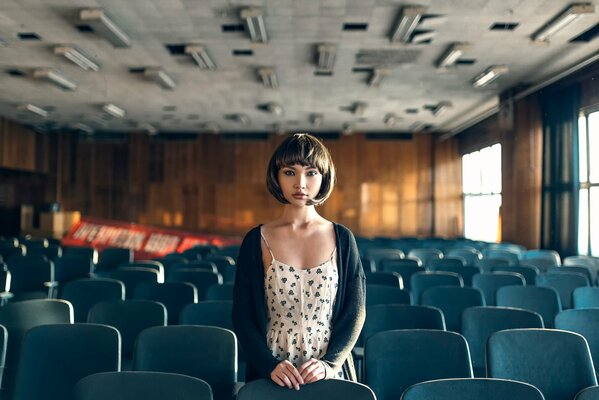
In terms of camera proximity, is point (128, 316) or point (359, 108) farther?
point (359, 108)

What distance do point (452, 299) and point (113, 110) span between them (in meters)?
13.9

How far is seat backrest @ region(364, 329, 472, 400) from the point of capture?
10.1ft

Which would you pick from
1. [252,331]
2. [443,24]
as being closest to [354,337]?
[252,331]

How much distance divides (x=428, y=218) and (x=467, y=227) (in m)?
1.78

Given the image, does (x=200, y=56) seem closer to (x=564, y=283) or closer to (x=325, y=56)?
(x=325, y=56)

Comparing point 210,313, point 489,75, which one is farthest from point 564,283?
point 489,75

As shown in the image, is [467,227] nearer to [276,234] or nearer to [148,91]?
[148,91]

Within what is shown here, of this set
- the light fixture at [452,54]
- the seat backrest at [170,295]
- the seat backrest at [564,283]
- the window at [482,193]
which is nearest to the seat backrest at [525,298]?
the seat backrest at [564,283]

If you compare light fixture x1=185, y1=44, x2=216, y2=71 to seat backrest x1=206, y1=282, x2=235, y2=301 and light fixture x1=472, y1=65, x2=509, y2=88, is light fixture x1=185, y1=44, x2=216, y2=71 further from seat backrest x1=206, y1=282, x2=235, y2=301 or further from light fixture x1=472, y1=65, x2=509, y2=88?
seat backrest x1=206, y1=282, x2=235, y2=301

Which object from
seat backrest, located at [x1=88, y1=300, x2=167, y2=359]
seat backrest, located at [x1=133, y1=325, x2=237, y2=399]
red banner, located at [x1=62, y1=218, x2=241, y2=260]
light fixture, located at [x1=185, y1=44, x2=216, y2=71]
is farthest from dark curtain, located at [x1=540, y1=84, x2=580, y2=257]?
seat backrest, located at [x1=133, y1=325, x2=237, y2=399]

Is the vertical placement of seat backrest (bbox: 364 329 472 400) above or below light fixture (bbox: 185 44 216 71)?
below

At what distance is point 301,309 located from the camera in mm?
2115

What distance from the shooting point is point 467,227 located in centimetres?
2069

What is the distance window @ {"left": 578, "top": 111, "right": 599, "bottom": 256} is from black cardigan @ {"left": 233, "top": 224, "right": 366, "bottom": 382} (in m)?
10.2
